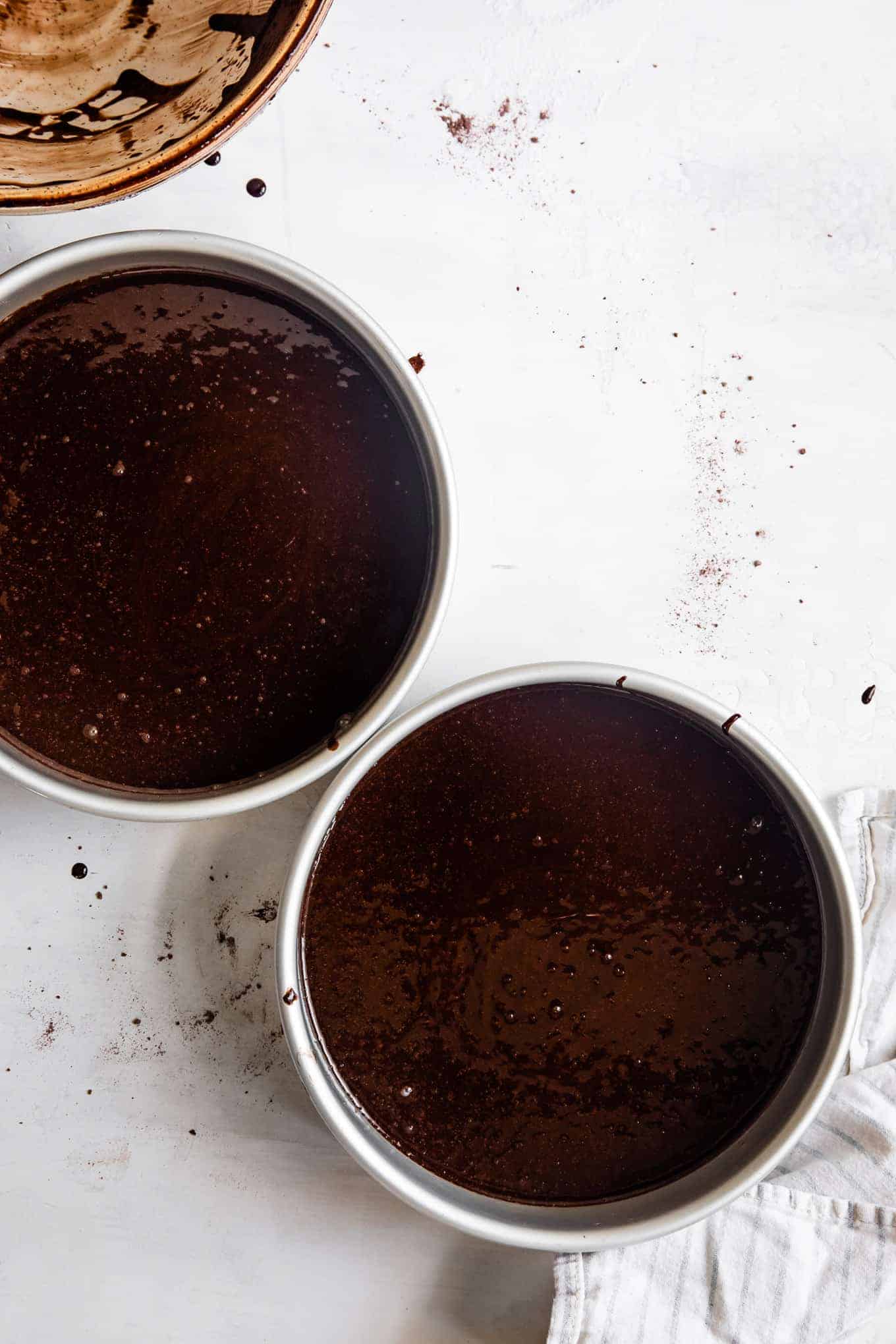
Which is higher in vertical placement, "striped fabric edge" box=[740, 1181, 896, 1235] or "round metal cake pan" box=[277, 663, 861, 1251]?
"round metal cake pan" box=[277, 663, 861, 1251]

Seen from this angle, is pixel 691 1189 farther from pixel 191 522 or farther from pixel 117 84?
pixel 117 84

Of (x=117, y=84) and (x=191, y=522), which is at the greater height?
(x=117, y=84)

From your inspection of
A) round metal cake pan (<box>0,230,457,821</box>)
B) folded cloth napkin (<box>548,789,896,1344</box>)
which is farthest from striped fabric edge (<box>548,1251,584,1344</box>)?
round metal cake pan (<box>0,230,457,821</box>)

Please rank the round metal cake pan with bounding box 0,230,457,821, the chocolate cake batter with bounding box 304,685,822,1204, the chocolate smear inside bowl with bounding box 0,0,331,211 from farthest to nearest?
1. the chocolate cake batter with bounding box 304,685,822,1204
2. the round metal cake pan with bounding box 0,230,457,821
3. the chocolate smear inside bowl with bounding box 0,0,331,211

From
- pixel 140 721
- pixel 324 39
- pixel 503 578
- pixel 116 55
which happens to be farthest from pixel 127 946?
pixel 324 39

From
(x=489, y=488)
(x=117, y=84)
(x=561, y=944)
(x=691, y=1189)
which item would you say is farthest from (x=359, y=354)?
(x=691, y=1189)

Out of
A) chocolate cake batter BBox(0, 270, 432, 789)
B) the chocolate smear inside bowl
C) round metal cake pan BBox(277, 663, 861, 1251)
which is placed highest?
the chocolate smear inside bowl

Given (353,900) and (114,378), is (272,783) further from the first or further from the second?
(114,378)

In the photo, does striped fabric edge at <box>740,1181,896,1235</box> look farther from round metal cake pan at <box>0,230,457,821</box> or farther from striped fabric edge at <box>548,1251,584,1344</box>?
round metal cake pan at <box>0,230,457,821</box>
